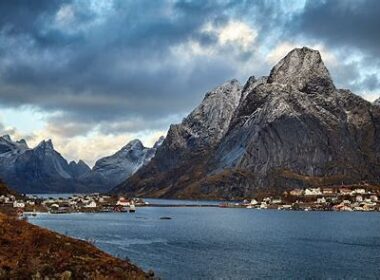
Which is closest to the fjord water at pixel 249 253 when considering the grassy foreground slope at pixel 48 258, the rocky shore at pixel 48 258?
the grassy foreground slope at pixel 48 258

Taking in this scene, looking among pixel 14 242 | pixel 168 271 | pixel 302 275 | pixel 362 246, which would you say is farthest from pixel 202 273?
pixel 362 246

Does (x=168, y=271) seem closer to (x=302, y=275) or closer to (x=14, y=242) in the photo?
(x=302, y=275)

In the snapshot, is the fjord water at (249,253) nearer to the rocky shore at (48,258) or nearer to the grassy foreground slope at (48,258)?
the grassy foreground slope at (48,258)

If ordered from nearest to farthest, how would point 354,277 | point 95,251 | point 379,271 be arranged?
1. point 95,251
2. point 354,277
3. point 379,271

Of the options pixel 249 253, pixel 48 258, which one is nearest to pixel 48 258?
pixel 48 258

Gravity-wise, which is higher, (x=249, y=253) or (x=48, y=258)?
(x=48, y=258)

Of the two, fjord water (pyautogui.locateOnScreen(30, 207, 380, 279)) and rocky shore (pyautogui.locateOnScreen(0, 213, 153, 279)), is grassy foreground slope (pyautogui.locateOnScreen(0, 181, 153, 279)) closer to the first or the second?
rocky shore (pyautogui.locateOnScreen(0, 213, 153, 279))

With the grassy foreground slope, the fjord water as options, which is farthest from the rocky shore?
the fjord water

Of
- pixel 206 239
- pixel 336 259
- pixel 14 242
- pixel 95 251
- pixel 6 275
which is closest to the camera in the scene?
pixel 6 275

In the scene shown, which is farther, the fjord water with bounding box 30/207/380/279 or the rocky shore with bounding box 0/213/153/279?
the fjord water with bounding box 30/207/380/279

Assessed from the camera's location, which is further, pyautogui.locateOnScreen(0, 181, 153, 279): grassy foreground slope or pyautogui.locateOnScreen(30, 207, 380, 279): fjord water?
pyautogui.locateOnScreen(30, 207, 380, 279): fjord water

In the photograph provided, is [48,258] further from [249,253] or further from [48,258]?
[249,253]
